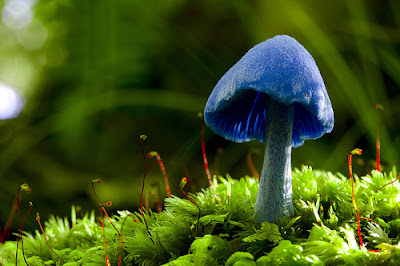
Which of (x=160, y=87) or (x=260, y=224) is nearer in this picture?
(x=260, y=224)

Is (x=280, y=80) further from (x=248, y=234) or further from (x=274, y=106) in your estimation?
(x=248, y=234)

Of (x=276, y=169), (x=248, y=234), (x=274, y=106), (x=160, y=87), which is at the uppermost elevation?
(x=160, y=87)

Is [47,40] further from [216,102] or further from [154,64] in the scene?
[216,102]

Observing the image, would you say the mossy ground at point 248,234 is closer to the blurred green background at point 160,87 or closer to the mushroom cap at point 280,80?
the mushroom cap at point 280,80

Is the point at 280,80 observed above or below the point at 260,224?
above

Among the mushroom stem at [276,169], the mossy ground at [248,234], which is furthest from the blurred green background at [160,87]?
the mushroom stem at [276,169]

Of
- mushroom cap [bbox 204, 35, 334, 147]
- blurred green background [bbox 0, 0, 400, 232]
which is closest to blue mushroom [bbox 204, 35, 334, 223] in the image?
mushroom cap [bbox 204, 35, 334, 147]

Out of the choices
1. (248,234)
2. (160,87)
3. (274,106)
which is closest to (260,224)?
(248,234)
